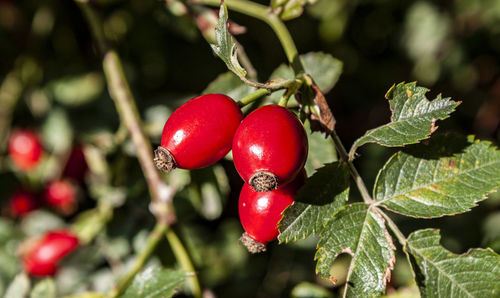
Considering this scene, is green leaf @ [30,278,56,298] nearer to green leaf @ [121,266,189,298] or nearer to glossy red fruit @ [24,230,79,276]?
glossy red fruit @ [24,230,79,276]

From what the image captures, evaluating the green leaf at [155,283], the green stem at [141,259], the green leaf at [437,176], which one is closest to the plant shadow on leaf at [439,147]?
the green leaf at [437,176]

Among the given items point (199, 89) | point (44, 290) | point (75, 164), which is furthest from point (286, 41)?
point (75, 164)

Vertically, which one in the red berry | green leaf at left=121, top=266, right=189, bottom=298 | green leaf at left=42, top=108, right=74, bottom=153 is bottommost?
green leaf at left=121, top=266, right=189, bottom=298

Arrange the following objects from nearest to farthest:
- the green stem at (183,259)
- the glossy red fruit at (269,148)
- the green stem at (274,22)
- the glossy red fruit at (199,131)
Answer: the glossy red fruit at (269,148) → the glossy red fruit at (199,131) → the green stem at (274,22) → the green stem at (183,259)

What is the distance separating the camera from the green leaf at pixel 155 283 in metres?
1.83

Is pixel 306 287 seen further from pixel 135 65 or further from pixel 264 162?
pixel 135 65

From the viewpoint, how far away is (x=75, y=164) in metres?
3.47

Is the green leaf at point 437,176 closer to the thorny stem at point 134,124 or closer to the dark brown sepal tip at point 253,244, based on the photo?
the dark brown sepal tip at point 253,244

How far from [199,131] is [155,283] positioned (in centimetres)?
80

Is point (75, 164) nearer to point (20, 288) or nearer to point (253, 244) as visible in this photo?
point (20, 288)

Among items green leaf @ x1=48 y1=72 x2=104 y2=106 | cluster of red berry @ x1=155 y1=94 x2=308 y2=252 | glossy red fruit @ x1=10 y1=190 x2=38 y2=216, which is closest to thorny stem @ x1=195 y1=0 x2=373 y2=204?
cluster of red berry @ x1=155 y1=94 x2=308 y2=252

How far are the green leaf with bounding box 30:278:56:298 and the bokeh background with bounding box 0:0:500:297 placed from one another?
426mm

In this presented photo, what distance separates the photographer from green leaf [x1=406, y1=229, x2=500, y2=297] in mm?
1419

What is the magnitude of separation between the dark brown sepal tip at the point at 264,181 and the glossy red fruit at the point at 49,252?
195 centimetres
